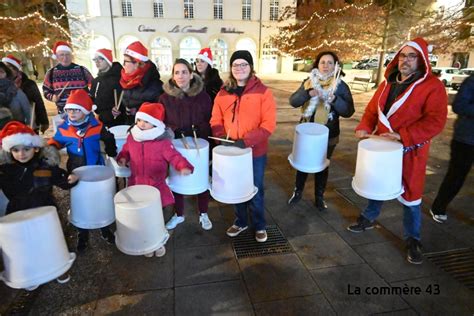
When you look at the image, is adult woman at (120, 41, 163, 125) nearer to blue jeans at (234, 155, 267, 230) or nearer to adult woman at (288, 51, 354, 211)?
blue jeans at (234, 155, 267, 230)

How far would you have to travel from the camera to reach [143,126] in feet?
9.97

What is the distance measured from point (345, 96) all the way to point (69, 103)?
3.01m

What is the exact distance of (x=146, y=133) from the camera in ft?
9.77

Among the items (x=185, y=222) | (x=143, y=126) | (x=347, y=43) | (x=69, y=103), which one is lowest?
(x=185, y=222)

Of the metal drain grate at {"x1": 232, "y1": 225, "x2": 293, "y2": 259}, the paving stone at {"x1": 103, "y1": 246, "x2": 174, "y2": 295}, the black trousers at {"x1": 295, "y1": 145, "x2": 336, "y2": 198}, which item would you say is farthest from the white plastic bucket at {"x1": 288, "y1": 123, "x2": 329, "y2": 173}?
the paving stone at {"x1": 103, "y1": 246, "x2": 174, "y2": 295}

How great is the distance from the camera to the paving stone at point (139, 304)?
2.54 meters

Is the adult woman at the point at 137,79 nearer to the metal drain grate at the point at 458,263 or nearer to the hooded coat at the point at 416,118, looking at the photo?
the hooded coat at the point at 416,118

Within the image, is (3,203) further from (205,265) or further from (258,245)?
(258,245)

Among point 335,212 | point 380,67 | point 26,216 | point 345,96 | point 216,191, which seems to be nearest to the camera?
point 26,216

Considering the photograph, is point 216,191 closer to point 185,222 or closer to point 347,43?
point 185,222

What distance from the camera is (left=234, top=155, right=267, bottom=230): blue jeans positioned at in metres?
3.32

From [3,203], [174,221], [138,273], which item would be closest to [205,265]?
[138,273]

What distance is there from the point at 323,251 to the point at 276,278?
0.70 m

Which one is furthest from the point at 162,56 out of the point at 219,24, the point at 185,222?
the point at 185,222
